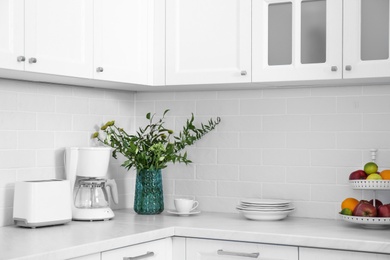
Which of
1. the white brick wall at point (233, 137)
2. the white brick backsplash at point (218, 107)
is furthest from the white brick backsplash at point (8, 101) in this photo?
the white brick backsplash at point (218, 107)

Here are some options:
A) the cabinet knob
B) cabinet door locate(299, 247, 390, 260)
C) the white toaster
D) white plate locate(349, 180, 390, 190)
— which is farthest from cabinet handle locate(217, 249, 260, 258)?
the cabinet knob

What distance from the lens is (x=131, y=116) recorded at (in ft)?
12.4

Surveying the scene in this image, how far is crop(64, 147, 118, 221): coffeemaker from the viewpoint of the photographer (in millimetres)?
3139

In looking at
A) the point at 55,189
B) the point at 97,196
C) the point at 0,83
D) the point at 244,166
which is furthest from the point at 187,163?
the point at 0,83

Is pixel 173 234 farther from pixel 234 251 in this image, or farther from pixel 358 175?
pixel 358 175

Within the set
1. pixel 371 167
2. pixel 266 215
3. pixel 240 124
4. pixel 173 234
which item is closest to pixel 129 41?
pixel 240 124

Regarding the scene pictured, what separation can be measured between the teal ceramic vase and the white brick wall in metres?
0.27

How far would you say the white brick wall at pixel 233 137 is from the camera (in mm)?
3068

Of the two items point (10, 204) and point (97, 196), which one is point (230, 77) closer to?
point (97, 196)

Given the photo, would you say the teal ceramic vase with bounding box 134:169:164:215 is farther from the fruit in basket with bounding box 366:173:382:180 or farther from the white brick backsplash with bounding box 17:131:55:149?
the fruit in basket with bounding box 366:173:382:180

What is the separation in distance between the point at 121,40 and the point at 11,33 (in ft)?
2.40

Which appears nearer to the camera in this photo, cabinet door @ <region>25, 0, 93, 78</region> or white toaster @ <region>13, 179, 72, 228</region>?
cabinet door @ <region>25, 0, 93, 78</region>

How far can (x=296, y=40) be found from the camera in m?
3.02

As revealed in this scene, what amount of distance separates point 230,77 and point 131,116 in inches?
33.1
